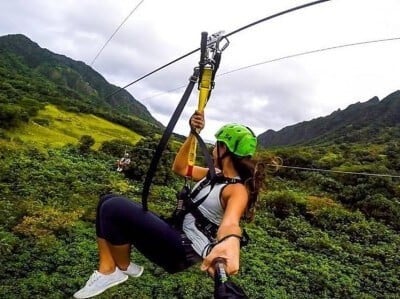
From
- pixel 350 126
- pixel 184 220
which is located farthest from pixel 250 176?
pixel 350 126

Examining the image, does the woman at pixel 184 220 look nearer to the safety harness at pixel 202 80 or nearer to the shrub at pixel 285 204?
the safety harness at pixel 202 80

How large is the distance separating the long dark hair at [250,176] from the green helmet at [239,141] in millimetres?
57

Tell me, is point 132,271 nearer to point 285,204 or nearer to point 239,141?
point 239,141

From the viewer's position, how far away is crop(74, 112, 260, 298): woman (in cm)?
368

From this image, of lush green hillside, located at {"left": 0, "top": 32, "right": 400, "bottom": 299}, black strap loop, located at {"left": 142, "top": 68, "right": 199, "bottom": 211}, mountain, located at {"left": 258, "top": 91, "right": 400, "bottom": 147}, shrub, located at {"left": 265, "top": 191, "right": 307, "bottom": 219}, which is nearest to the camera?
black strap loop, located at {"left": 142, "top": 68, "right": 199, "bottom": 211}

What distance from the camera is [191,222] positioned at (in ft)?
12.6

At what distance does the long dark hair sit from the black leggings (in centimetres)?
58

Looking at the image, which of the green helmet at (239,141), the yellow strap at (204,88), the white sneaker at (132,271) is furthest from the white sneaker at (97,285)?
the yellow strap at (204,88)

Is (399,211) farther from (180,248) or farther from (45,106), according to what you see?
(45,106)

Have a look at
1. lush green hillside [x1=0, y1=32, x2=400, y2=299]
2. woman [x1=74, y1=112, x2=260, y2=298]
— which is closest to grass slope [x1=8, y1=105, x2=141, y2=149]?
lush green hillside [x1=0, y1=32, x2=400, y2=299]

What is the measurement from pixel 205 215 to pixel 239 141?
674 mm

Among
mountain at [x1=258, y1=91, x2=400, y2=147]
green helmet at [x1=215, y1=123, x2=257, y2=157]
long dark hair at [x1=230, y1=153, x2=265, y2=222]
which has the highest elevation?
mountain at [x1=258, y1=91, x2=400, y2=147]

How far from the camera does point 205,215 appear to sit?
376 centimetres

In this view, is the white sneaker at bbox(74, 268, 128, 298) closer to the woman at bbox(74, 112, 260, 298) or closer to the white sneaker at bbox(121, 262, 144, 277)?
the woman at bbox(74, 112, 260, 298)
